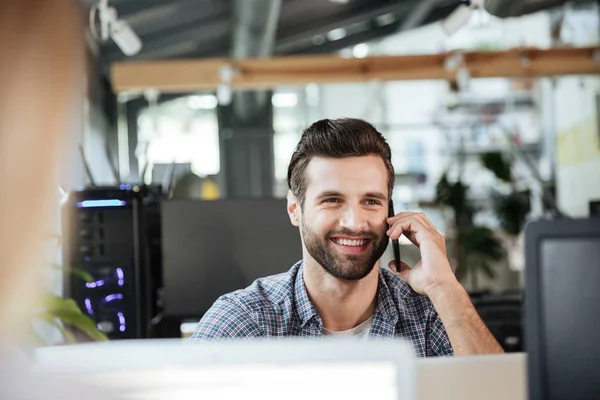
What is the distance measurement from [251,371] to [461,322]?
1.10 m

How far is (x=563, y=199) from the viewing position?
754cm

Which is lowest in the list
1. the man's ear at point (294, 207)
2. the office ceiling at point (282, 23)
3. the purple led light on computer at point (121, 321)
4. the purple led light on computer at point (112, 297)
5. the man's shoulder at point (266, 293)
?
the purple led light on computer at point (121, 321)

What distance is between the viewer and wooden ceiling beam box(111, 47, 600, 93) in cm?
505

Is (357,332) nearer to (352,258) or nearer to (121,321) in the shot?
(352,258)

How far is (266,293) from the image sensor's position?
2006mm

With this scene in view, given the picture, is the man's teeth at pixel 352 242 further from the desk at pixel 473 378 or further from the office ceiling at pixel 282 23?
the office ceiling at pixel 282 23

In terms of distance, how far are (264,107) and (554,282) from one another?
8.87 meters

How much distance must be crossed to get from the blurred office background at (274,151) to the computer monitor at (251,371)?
4.00 ft

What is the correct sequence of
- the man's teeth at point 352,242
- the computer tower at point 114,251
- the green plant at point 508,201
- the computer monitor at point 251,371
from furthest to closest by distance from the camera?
the green plant at point 508,201 < the computer tower at point 114,251 < the man's teeth at point 352,242 < the computer monitor at point 251,371

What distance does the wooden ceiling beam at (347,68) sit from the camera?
5.05 m

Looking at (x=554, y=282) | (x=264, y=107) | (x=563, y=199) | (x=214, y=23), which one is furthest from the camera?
(x=264, y=107)

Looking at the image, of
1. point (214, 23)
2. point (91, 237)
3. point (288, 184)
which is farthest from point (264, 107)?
point (288, 184)

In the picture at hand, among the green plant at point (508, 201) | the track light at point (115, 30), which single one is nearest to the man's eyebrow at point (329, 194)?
the track light at point (115, 30)

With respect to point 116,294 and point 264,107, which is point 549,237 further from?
point 264,107
